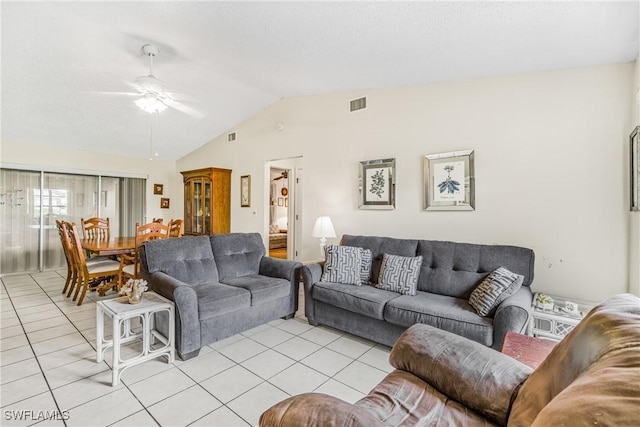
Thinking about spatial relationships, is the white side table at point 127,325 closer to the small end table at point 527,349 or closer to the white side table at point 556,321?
the small end table at point 527,349

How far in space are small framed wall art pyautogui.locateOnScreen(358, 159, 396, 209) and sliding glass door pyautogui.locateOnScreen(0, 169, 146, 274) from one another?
16.9 feet

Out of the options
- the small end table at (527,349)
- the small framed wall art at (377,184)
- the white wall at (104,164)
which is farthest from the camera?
the white wall at (104,164)

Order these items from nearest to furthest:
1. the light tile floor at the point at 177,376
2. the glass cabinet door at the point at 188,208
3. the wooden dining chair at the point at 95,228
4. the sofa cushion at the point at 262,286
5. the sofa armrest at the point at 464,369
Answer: the sofa armrest at the point at 464,369 → the light tile floor at the point at 177,376 → the sofa cushion at the point at 262,286 → the wooden dining chair at the point at 95,228 → the glass cabinet door at the point at 188,208

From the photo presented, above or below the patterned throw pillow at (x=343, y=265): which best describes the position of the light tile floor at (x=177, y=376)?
below

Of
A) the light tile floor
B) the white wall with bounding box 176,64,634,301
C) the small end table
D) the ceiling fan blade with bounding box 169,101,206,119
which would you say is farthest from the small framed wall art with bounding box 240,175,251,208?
the small end table

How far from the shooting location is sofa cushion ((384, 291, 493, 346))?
2.15 meters

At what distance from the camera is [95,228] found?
4.66 metres

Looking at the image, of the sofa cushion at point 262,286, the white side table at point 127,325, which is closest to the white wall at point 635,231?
the sofa cushion at point 262,286

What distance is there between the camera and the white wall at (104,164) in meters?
4.98

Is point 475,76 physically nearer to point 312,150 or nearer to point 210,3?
point 312,150

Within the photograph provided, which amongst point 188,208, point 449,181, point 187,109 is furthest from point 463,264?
point 188,208

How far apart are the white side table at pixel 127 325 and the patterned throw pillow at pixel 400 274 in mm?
1895

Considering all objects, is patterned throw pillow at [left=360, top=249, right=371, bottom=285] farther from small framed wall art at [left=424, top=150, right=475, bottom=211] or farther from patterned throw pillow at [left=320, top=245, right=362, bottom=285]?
small framed wall art at [left=424, top=150, right=475, bottom=211]

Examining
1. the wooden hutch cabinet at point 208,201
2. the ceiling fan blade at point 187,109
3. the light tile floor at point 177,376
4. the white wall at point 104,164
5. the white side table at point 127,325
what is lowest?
the light tile floor at point 177,376
